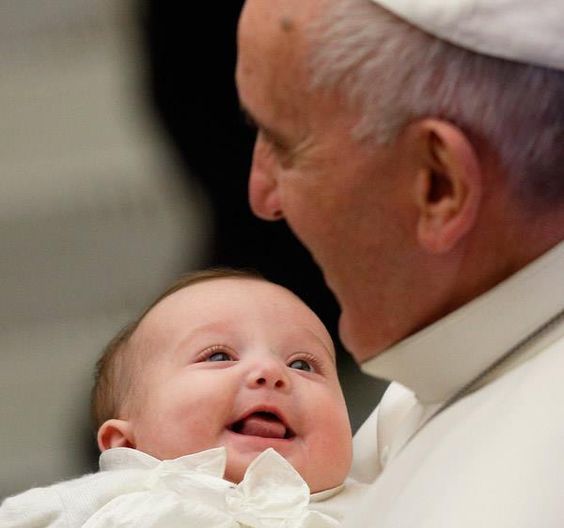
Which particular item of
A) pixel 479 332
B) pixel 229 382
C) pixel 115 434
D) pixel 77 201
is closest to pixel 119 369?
pixel 115 434

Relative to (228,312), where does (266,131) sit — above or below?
above

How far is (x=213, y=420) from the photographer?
1758mm

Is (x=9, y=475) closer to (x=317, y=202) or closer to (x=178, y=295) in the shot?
(x=178, y=295)

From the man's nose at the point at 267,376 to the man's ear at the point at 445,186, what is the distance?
0.68 metres

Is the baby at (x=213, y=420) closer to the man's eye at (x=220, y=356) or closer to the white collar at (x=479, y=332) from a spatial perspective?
the man's eye at (x=220, y=356)

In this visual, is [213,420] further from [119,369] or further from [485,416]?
[485,416]

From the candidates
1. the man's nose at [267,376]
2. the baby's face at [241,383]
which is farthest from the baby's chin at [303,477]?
the man's nose at [267,376]

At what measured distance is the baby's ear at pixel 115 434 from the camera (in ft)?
6.16

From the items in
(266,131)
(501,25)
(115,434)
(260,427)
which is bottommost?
(115,434)

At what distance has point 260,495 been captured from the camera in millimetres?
1642

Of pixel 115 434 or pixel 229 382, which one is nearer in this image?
pixel 229 382

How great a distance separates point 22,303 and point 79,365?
27 cm

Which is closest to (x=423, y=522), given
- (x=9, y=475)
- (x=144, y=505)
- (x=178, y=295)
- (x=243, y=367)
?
(x=144, y=505)

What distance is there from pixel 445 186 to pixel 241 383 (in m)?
0.72
